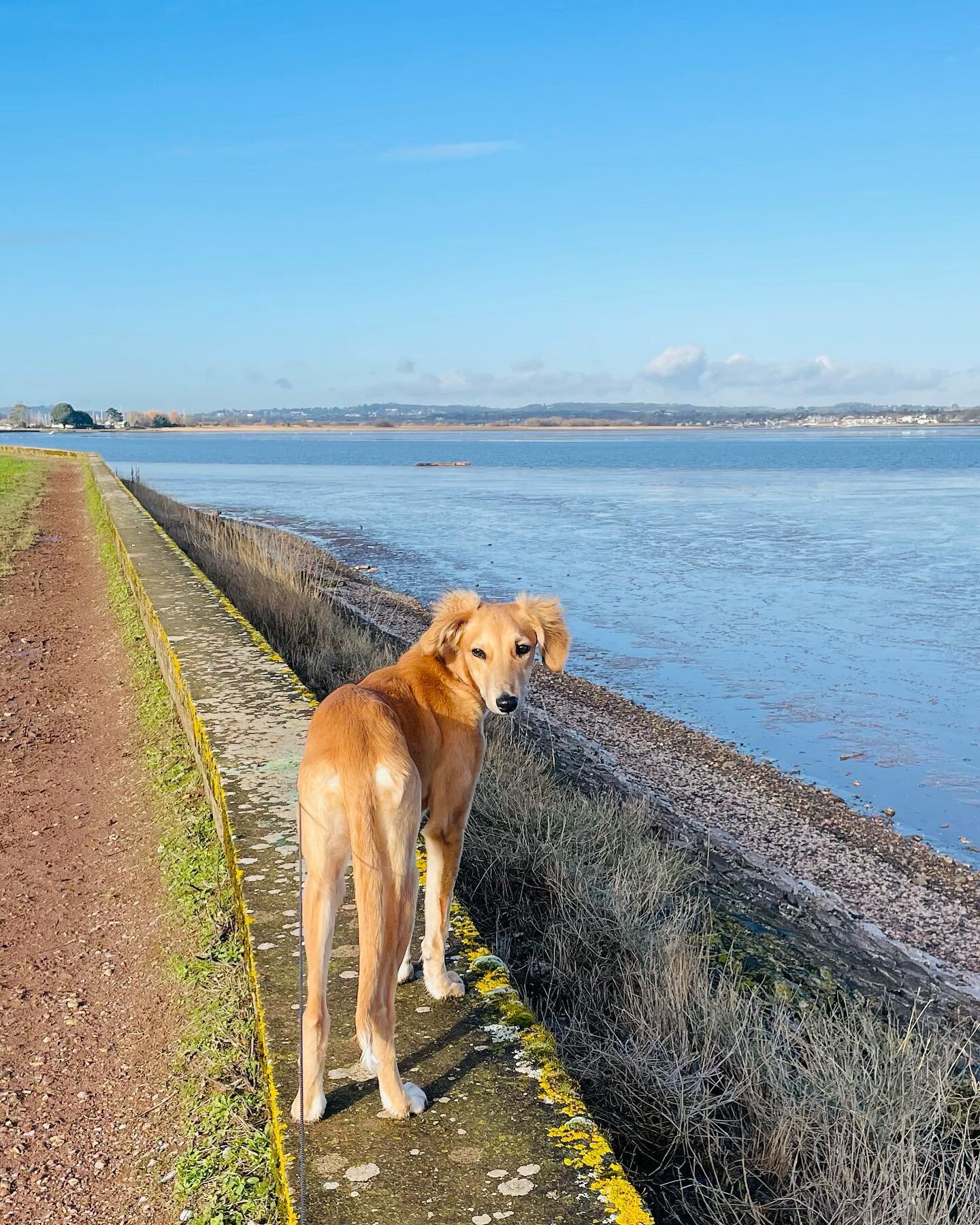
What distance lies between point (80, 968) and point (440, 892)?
2045 mm

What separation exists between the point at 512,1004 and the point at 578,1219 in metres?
1.00

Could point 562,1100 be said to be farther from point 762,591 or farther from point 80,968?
point 762,591

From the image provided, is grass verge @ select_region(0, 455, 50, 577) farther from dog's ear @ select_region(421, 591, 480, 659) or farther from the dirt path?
dog's ear @ select_region(421, 591, 480, 659)

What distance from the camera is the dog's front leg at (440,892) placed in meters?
3.24

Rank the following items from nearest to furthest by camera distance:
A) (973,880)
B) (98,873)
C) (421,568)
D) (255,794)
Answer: (255,794) → (98,873) → (973,880) → (421,568)

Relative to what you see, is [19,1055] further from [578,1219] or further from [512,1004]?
[578,1219]

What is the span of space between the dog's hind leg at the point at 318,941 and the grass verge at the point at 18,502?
544 inches

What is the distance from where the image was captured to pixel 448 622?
3.79 metres

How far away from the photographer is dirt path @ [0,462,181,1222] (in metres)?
3.13

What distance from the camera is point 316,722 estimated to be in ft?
9.43

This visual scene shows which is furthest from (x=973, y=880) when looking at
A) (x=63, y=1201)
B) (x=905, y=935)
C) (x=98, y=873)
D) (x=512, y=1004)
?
(x=63, y=1201)

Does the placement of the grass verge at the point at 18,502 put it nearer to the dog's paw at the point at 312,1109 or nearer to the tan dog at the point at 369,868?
the tan dog at the point at 369,868

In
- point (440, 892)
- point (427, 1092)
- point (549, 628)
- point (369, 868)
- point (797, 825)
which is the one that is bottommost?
point (797, 825)

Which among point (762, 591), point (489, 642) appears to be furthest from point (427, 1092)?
point (762, 591)
